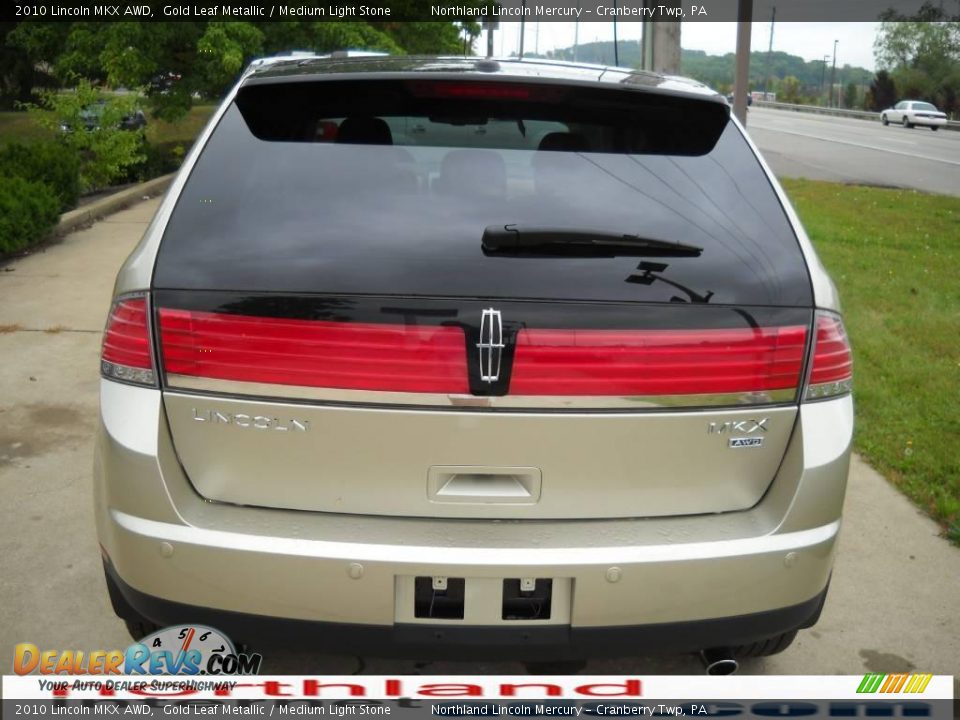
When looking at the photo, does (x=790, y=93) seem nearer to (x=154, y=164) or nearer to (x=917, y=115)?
(x=917, y=115)

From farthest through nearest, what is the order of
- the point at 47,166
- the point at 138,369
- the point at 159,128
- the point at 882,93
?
the point at 882,93, the point at 159,128, the point at 47,166, the point at 138,369

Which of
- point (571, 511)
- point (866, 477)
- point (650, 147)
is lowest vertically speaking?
point (866, 477)

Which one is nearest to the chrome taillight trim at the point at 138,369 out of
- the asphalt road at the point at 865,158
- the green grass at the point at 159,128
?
the asphalt road at the point at 865,158

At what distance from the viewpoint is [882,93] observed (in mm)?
77438

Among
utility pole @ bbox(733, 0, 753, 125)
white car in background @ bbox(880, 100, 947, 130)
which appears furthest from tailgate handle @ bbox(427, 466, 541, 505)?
white car in background @ bbox(880, 100, 947, 130)

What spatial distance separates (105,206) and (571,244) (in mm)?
11818

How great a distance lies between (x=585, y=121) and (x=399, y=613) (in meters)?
1.35

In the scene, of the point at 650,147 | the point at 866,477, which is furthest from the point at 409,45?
the point at 650,147

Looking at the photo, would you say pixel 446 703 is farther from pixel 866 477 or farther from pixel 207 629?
pixel 866 477

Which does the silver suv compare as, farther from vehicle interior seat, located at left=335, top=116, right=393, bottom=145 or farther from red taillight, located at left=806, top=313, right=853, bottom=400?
vehicle interior seat, located at left=335, top=116, right=393, bottom=145

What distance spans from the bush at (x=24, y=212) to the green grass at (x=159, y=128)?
10144mm

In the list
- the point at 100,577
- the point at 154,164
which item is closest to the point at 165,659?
the point at 100,577

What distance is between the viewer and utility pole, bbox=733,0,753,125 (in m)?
8.57

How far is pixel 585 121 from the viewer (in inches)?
105
